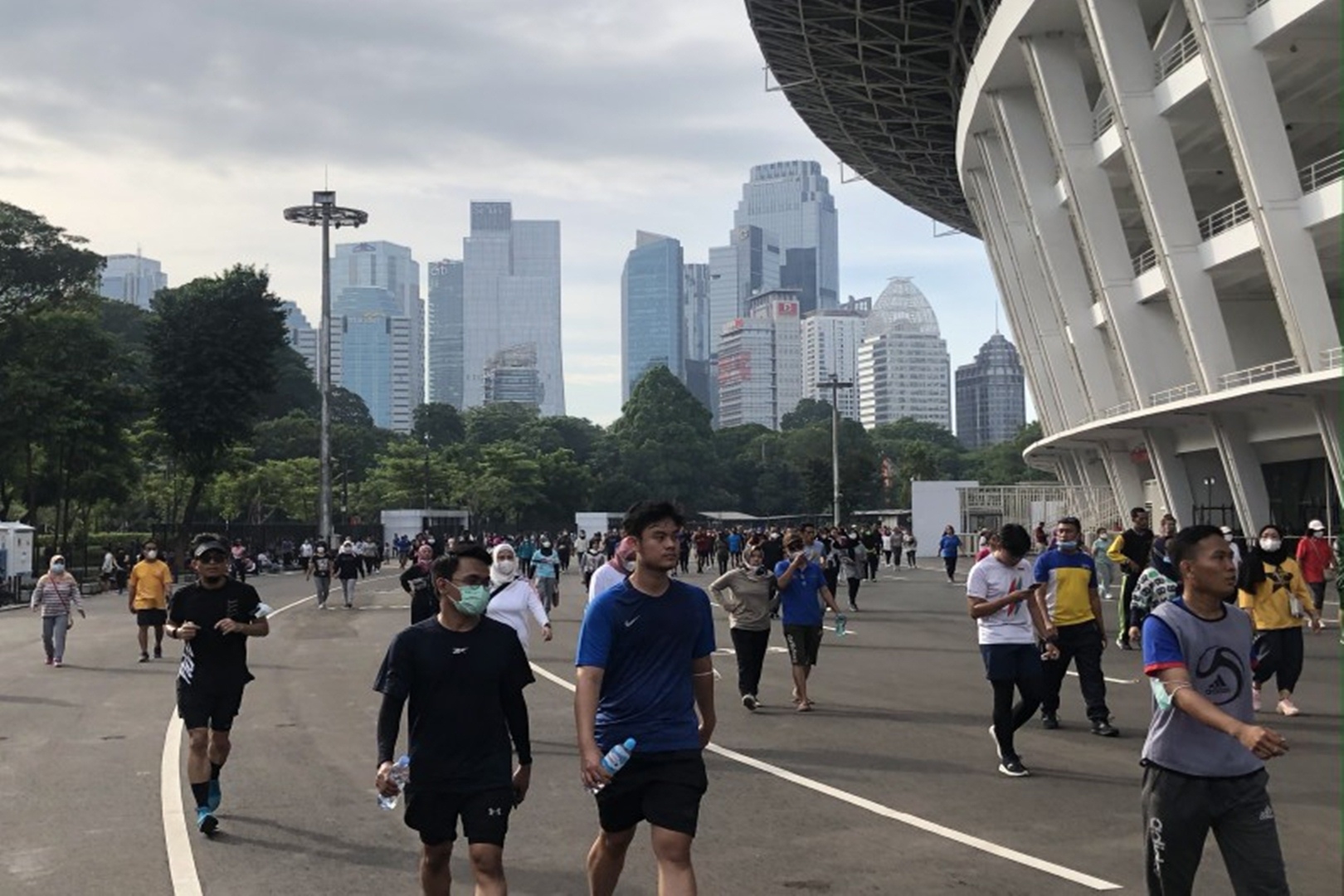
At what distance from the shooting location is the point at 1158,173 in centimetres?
3119

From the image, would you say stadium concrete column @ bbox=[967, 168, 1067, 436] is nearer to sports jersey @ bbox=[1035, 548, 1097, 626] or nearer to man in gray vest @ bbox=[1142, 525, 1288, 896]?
sports jersey @ bbox=[1035, 548, 1097, 626]

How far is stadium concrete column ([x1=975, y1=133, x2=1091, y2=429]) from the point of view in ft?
149

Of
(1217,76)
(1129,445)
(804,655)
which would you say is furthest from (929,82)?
(804,655)

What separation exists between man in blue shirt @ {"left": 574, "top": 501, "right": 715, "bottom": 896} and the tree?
183 feet

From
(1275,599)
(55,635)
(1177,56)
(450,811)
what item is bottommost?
(55,635)

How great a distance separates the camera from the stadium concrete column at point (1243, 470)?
1302 inches

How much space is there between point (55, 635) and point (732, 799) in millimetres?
13468

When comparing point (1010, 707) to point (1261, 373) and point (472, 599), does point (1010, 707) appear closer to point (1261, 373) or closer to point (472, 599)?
point (472, 599)

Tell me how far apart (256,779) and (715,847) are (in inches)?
157

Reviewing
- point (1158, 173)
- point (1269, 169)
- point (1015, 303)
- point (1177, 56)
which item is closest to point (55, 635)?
point (1269, 169)

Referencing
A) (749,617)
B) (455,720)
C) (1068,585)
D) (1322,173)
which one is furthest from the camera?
(1322,173)

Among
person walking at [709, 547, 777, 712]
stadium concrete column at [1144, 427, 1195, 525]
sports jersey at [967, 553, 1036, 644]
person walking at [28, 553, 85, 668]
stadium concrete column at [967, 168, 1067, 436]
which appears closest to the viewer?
sports jersey at [967, 553, 1036, 644]

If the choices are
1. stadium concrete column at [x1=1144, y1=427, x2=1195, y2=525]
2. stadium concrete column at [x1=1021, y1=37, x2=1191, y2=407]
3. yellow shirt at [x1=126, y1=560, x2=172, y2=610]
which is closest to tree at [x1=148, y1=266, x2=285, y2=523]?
stadium concrete column at [x1=1021, y1=37, x2=1191, y2=407]

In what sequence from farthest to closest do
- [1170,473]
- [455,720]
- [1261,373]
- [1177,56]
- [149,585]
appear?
[1170,473] → [1261,373] → [1177,56] → [149,585] → [455,720]
